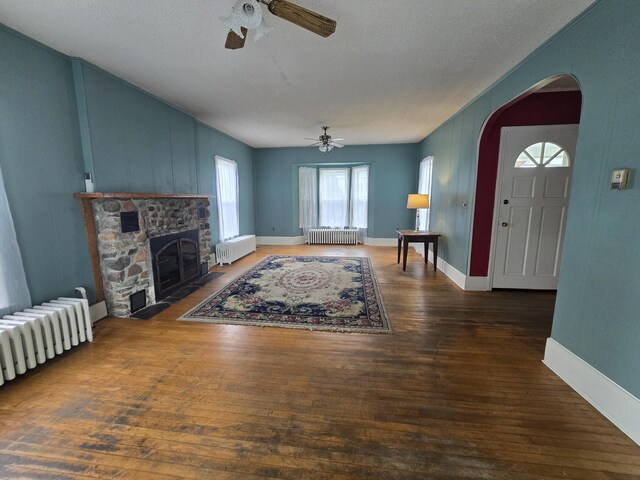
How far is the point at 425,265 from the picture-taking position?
541cm

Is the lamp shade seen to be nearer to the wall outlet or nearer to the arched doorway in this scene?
the arched doorway

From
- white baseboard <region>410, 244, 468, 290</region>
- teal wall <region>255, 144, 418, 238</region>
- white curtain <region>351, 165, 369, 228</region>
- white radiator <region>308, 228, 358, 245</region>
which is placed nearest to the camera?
white baseboard <region>410, 244, 468, 290</region>

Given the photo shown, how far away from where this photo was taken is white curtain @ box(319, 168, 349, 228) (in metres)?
7.79

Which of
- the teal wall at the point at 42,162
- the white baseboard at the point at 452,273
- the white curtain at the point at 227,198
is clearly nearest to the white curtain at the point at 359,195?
the white baseboard at the point at 452,273

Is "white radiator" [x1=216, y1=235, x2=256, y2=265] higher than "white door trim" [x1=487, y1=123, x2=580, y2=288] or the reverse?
the reverse

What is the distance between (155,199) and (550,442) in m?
4.52

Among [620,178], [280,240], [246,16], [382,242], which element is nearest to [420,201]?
[382,242]

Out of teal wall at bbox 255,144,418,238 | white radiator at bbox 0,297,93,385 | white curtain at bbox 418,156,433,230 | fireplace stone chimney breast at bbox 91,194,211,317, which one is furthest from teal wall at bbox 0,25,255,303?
white curtain at bbox 418,156,433,230

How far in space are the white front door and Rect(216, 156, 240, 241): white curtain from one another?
5.13 metres

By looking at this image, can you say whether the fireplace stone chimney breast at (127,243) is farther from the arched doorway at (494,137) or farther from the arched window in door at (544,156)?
the arched window in door at (544,156)

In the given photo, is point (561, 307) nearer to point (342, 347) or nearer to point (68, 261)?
point (342, 347)

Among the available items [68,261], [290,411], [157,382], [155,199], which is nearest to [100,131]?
[155,199]

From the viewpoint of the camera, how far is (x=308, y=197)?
7859 millimetres

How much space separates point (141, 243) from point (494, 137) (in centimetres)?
491
